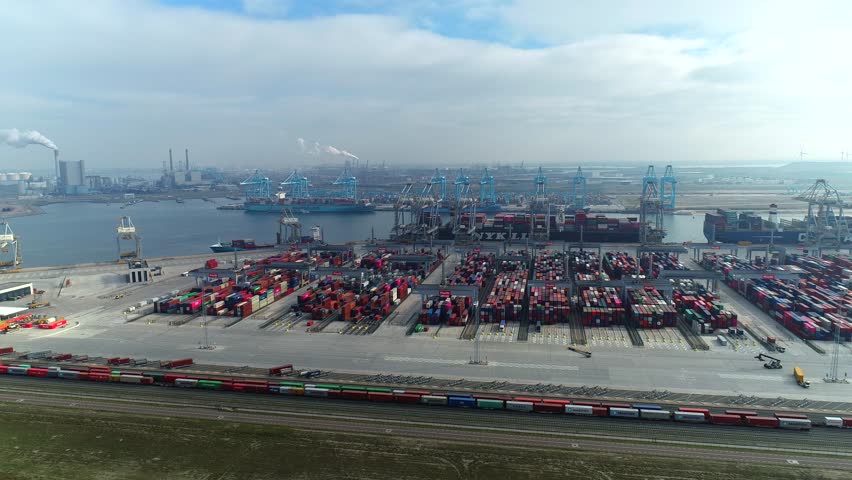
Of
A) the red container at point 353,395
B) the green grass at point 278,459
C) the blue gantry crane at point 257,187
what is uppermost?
the blue gantry crane at point 257,187

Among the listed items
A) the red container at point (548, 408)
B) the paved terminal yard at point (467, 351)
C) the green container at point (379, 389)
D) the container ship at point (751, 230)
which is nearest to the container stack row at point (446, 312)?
the paved terminal yard at point (467, 351)

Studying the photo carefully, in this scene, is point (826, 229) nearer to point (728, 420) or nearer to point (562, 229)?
point (562, 229)

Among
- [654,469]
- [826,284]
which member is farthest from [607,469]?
[826,284]

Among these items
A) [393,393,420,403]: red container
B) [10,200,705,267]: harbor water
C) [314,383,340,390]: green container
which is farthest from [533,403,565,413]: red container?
[10,200,705,267]: harbor water

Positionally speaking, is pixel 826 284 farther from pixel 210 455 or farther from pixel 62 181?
pixel 62 181

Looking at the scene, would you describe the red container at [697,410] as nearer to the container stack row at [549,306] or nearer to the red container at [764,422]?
the red container at [764,422]

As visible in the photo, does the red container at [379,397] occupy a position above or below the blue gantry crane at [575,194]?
below
